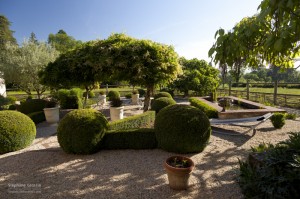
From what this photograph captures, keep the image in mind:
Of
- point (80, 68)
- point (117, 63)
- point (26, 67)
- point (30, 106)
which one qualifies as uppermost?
point (26, 67)

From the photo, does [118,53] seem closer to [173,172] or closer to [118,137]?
[118,137]

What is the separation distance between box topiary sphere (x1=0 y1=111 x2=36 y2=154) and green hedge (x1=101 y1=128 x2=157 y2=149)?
2717mm

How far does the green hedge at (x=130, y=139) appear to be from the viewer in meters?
6.03

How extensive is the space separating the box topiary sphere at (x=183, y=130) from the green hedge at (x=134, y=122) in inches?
70.5

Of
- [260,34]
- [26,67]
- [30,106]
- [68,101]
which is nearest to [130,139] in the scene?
[260,34]

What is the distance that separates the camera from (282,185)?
103 inches

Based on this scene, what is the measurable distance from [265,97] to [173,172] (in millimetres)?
16656

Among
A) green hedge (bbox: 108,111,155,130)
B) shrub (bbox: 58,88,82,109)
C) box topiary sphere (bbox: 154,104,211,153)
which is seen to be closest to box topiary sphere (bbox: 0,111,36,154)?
green hedge (bbox: 108,111,155,130)

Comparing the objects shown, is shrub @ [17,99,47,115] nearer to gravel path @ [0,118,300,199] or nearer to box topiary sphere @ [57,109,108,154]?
gravel path @ [0,118,300,199]

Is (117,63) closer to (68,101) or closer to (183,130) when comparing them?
(183,130)

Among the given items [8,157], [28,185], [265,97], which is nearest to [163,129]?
[28,185]

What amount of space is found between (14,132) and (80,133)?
93.5 inches

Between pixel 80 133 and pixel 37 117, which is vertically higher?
pixel 80 133

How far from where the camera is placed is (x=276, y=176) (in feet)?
8.91
